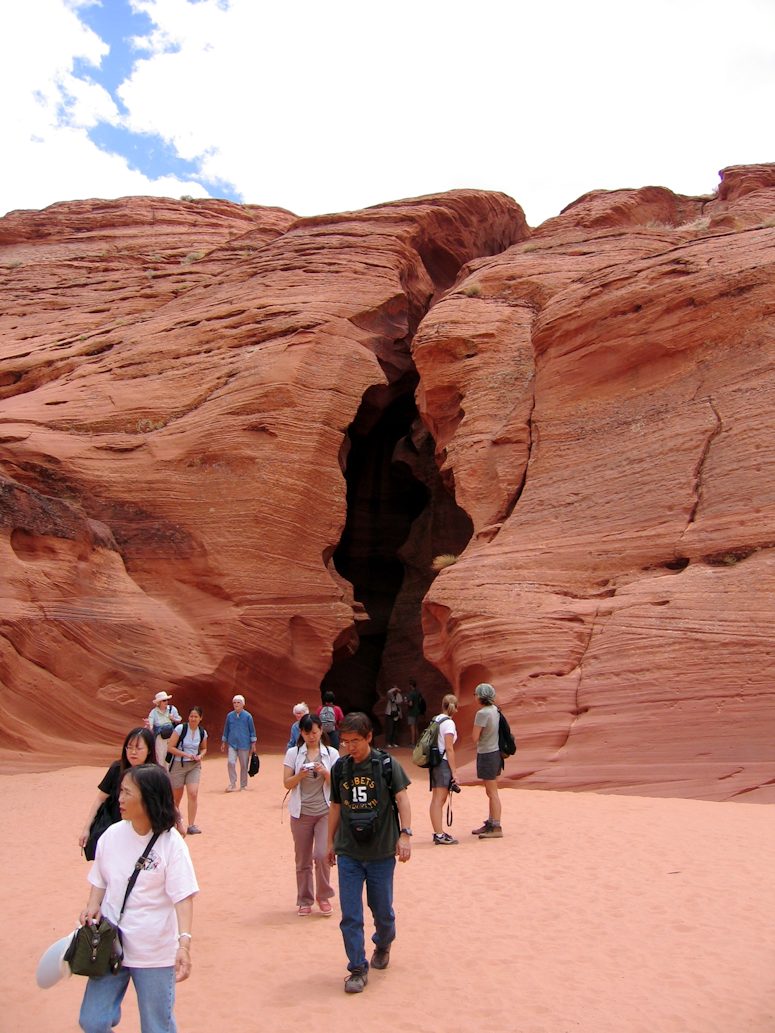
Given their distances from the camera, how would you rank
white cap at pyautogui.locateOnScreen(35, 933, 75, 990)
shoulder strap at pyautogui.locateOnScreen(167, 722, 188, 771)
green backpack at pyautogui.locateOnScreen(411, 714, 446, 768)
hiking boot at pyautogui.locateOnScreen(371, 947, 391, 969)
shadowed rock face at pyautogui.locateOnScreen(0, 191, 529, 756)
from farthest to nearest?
shadowed rock face at pyautogui.locateOnScreen(0, 191, 529, 756) < shoulder strap at pyautogui.locateOnScreen(167, 722, 188, 771) < green backpack at pyautogui.locateOnScreen(411, 714, 446, 768) < hiking boot at pyautogui.locateOnScreen(371, 947, 391, 969) < white cap at pyautogui.locateOnScreen(35, 933, 75, 990)

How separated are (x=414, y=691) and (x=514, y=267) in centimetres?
1056

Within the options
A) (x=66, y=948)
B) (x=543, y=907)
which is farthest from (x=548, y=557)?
(x=66, y=948)

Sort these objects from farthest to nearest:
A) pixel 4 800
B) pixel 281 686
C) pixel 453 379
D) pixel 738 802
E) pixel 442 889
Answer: pixel 453 379 < pixel 281 686 < pixel 4 800 < pixel 738 802 < pixel 442 889

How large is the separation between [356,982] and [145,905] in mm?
2028

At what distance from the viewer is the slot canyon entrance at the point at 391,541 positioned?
Result: 25.4 meters

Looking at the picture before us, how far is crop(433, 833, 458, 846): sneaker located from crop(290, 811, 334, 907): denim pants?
7.75ft

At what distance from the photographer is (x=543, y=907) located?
6.98 metres

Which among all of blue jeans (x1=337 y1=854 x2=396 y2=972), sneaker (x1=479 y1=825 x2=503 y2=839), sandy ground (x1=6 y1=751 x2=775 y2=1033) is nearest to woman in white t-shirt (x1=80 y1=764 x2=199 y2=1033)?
sandy ground (x1=6 y1=751 x2=775 y2=1033)

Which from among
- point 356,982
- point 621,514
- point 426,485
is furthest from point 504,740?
A: point 426,485

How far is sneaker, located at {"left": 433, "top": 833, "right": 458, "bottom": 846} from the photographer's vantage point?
9.32m

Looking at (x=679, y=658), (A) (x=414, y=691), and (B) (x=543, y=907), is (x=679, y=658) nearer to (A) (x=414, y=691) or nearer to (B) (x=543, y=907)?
(B) (x=543, y=907)

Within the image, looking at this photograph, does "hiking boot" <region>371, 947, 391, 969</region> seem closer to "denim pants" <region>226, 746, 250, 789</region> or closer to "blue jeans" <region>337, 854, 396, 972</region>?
"blue jeans" <region>337, 854, 396, 972</region>

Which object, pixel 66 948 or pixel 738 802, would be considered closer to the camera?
pixel 66 948

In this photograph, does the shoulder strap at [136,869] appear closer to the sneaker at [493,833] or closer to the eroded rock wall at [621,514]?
the sneaker at [493,833]
